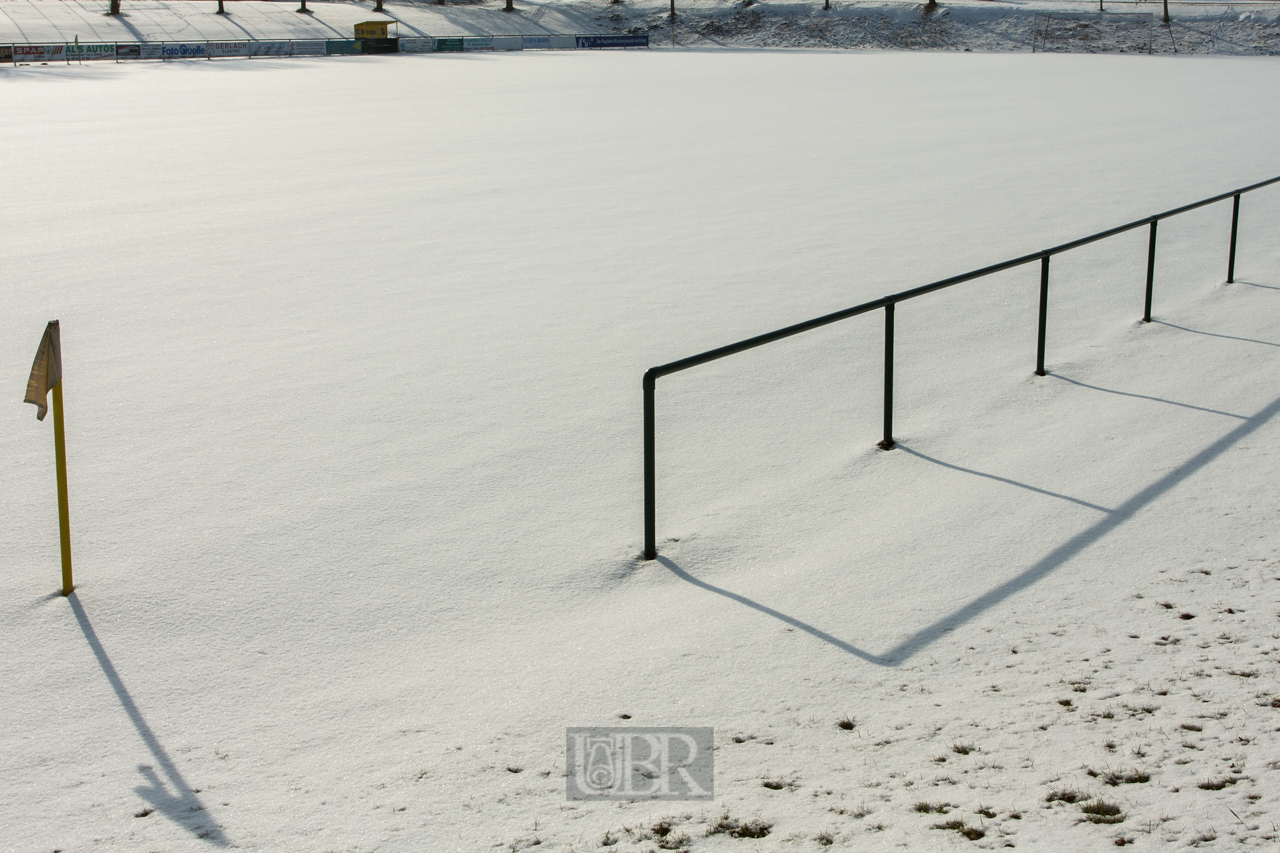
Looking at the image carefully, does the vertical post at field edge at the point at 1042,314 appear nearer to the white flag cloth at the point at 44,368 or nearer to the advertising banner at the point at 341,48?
the white flag cloth at the point at 44,368

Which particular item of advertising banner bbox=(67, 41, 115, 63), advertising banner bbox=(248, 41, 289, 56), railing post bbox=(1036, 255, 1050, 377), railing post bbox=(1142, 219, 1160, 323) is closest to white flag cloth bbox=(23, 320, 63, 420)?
railing post bbox=(1036, 255, 1050, 377)

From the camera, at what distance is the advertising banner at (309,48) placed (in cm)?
5575

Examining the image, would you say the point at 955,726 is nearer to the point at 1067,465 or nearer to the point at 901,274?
the point at 1067,465

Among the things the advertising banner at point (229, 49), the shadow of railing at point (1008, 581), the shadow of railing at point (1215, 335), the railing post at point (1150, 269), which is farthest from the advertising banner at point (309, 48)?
the shadow of railing at point (1008, 581)

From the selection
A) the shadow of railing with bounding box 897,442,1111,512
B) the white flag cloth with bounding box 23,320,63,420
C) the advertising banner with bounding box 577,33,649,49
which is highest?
the advertising banner with bounding box 577,33,649,49

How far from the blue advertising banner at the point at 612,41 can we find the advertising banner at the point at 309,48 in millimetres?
14430

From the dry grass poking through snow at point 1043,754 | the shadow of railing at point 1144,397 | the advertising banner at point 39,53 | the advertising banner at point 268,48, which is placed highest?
the advertising banner at point 268,48

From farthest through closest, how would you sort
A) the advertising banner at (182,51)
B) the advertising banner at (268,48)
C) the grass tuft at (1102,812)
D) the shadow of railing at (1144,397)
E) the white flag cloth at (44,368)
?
1. the advertising banner at (268,48)
2. the advertising banner at (182,51)
3. the shadow of railing at (1144,397)
4. the white flag cloth at (44,368)
5. the grass tuft at (1102,812)

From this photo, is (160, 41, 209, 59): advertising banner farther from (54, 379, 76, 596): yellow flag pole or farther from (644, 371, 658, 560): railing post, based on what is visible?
(644, 371, 658, 560): railing post

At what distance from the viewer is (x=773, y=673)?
→ 13.3ft

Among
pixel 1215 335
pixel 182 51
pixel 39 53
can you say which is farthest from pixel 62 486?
pixel 182 51

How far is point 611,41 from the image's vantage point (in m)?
63.9

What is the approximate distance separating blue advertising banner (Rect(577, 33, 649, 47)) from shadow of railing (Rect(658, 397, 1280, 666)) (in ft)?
201

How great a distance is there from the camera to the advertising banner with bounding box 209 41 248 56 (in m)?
→ 52.3
